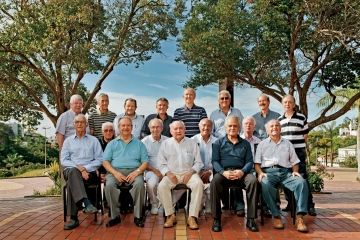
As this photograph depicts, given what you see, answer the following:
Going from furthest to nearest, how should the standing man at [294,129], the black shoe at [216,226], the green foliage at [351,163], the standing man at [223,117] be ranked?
1. the green foliage at [351,163]
2. the standing man at [223,117]
3. the standing man at [294,129]
4. the black shoe at [216,226]

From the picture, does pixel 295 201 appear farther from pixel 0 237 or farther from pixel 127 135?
pixel 0 237

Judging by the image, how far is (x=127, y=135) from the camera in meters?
5.31

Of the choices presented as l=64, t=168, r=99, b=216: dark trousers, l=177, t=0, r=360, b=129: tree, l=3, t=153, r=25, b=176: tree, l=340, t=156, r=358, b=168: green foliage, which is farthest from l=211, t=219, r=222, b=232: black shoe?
l=3, t=153, r=25, b=176: tree

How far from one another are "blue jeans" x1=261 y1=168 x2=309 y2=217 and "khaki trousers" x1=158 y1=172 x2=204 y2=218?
0.83 metres

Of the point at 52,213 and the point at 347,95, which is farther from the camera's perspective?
the point at 347,95

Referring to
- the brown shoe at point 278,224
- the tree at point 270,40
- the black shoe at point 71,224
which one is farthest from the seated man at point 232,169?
the tree at point 270,40

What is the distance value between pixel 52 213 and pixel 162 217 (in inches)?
69.7

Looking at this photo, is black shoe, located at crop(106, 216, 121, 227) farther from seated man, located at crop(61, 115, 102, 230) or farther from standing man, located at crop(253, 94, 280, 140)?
standing man, located at crop(253, 94, 280, 140)

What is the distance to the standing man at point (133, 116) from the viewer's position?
5.92 m

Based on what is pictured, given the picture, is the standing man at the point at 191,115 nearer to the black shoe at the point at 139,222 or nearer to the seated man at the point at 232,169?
the seated man at the point at 232,169

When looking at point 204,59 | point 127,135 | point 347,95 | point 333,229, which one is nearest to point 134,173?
point 127,135

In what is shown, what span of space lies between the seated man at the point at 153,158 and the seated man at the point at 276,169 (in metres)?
1.41

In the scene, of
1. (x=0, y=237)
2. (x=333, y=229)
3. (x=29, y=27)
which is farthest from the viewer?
(x=29, y=27)

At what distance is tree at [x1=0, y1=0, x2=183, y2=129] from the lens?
10.2 metres
